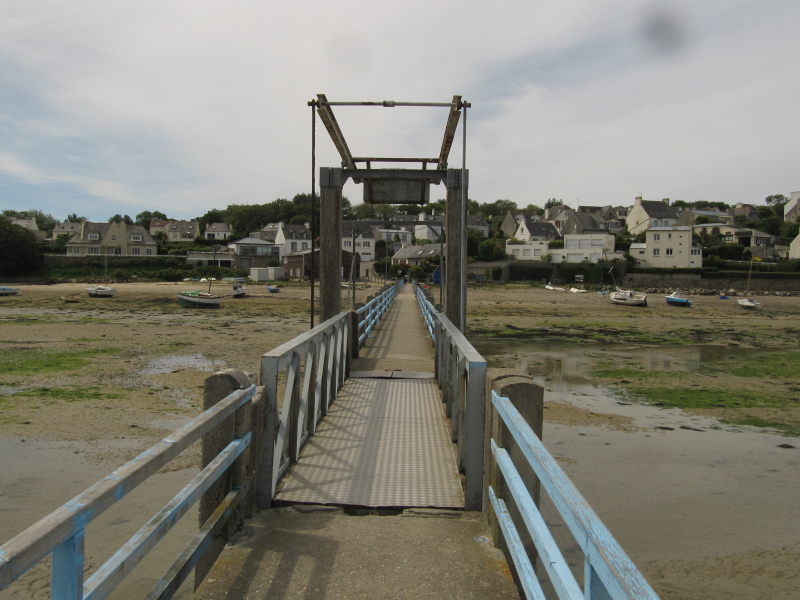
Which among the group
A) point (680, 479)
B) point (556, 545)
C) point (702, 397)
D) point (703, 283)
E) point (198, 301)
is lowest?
point (702, 397)

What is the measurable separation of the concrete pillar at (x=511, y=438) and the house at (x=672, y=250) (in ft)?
286

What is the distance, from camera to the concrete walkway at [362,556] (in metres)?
3.35

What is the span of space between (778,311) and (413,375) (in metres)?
52.3

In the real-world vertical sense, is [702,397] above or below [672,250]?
below

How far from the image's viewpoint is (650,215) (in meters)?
100

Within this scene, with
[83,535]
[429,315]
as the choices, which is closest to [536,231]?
[429,315]

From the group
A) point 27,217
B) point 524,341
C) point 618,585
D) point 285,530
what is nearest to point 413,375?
point 285,530

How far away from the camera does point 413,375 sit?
10.3m

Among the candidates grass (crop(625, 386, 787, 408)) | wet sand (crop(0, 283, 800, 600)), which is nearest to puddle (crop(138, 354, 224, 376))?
wet sand (crop(0, 283, 800, 600))

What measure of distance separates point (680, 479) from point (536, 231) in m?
93.8

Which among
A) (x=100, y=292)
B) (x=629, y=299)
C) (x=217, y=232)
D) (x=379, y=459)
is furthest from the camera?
(x=217, y=232)

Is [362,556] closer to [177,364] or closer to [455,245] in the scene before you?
[455,245]

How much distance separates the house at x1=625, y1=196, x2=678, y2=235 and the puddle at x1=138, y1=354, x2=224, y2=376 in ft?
306

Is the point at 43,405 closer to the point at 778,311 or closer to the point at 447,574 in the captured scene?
the point at 447,574
